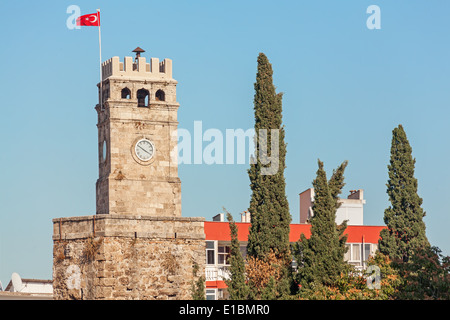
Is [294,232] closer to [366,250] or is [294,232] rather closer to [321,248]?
[366,250]

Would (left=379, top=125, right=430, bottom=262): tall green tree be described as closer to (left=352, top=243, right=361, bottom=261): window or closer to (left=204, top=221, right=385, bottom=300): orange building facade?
(left=204, top=221, right=385, bottom=300): orange building facade

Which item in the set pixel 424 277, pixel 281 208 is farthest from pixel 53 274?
pixel 424 277

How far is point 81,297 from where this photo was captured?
205ft

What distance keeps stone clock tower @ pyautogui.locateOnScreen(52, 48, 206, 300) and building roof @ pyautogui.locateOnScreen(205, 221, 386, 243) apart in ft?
3.41

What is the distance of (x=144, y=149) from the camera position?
224 feet

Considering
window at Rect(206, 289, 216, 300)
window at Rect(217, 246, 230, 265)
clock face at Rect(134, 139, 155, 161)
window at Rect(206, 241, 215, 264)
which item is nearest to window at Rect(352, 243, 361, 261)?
window at Rect(217, 246, 230, 265)

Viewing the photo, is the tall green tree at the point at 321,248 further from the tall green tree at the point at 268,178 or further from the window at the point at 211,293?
the window at the point at 211,293

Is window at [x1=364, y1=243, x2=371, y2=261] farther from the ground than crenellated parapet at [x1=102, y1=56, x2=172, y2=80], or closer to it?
closer to it

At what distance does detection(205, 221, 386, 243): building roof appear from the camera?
219ft

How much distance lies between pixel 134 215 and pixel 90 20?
11955 mm

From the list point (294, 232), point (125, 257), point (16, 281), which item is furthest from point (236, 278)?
point (16, 281)

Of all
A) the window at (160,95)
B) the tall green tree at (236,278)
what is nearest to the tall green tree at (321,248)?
the tall green tree at (236,278)

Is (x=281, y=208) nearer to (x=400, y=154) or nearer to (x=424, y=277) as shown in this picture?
(x=400, y=154)
